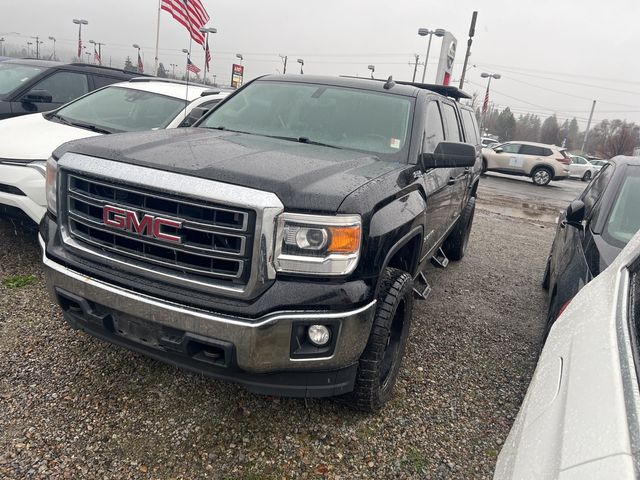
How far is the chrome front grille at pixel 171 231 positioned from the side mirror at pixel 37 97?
15.7 feet

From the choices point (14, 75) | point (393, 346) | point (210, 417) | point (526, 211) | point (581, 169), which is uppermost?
point (14, 75)

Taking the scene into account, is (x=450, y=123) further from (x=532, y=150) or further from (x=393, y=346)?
(x=532, y=150)

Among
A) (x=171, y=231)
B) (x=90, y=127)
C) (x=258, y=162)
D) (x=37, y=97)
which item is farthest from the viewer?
(x=37, y=97)

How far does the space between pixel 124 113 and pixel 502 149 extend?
1930 centimetres

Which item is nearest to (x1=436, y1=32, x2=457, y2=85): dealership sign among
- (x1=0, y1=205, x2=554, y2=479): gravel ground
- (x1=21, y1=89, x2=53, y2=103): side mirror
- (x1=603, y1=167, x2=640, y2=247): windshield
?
(x1=21, y1=89, x2=53, y2=103): side mirror

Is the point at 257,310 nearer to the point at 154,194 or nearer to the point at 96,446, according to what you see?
the point at 154,194

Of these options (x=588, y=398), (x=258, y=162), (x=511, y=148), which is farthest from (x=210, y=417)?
(x=511, y=148)

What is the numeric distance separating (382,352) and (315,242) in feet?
2.65

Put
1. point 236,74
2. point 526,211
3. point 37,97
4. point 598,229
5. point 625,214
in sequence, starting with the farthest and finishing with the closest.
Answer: point 236,74 < point 526,211 < point 37,97 < point 625,214 < point 598,229

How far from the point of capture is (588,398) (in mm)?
1254

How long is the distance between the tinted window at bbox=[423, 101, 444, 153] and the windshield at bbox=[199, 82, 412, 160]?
0.20 metres

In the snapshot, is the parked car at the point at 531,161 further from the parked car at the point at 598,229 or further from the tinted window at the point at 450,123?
the parked car at the point at 598,229

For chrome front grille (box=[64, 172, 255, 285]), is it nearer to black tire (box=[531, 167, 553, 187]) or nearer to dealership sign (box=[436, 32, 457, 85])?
dealership sign (box=[436, 32, 457, 85])

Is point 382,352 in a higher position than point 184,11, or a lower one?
lower
